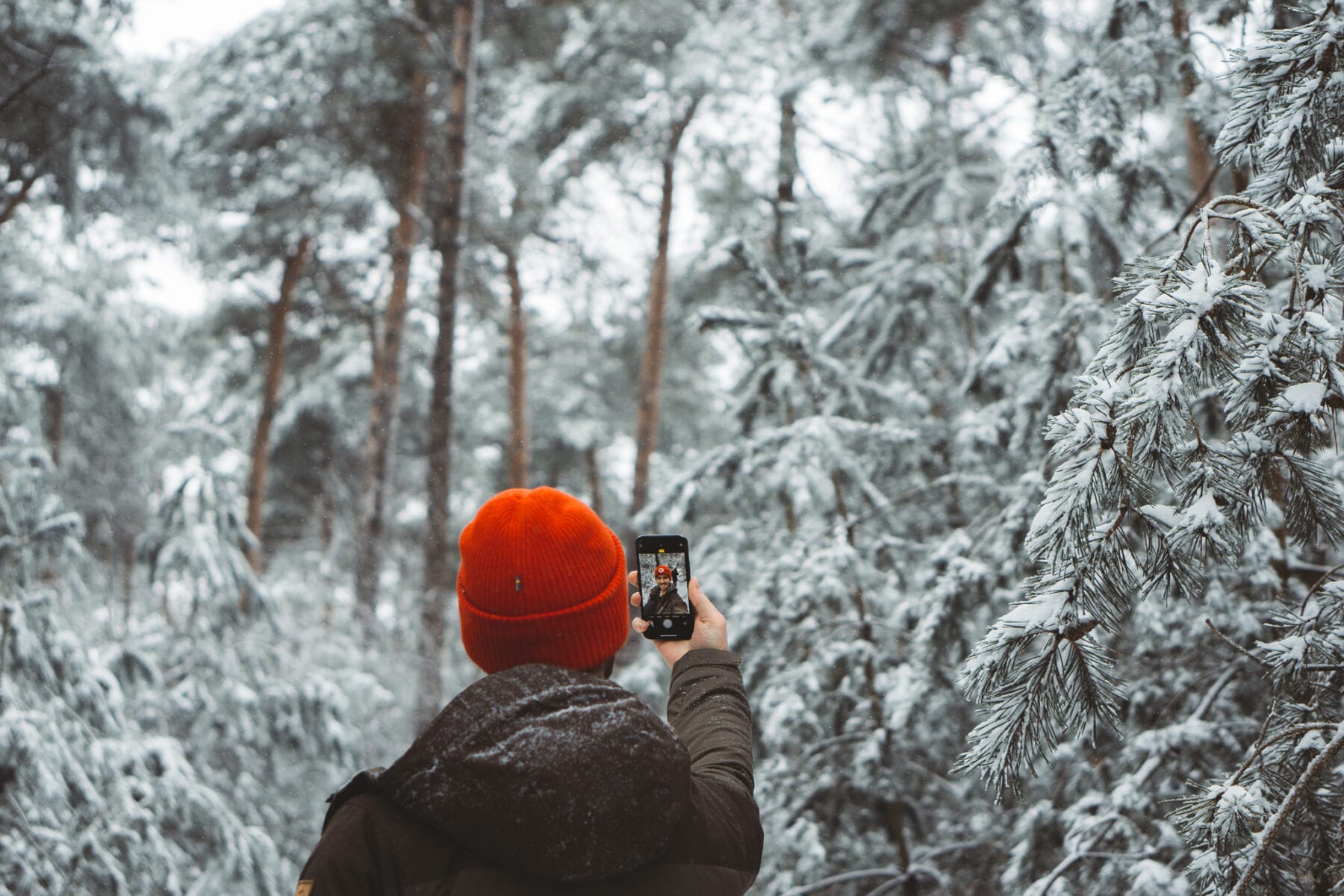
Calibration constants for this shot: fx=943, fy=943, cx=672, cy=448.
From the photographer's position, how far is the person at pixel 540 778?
1190mm

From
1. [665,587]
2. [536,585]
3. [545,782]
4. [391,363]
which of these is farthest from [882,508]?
[391,363]

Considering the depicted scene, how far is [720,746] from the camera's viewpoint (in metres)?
1.49

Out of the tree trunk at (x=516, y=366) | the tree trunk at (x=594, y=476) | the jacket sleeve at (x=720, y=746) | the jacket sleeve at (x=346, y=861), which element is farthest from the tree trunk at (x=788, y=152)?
the tree trunk at (x=594, y=476)

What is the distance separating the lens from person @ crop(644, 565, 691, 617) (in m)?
1.73

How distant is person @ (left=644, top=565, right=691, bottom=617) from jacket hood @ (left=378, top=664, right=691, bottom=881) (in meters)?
0.45

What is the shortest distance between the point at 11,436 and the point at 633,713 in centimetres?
587

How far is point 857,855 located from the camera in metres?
5.18

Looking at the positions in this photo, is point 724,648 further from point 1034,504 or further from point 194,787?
point 194,787

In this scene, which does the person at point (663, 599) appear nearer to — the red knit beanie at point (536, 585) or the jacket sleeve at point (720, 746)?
the jacket sleeve at point (720, 746)

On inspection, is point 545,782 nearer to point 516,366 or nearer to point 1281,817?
point 1281,817

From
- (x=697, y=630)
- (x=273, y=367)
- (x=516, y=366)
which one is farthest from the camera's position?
(x=516, y=366)

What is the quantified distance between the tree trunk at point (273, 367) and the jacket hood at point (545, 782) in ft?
43.8

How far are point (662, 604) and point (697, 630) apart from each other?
0.26ft

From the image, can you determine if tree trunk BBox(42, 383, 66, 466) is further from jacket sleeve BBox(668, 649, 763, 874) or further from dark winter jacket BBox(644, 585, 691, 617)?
jacket sleeve BBox(668, 649, 763, 874)
